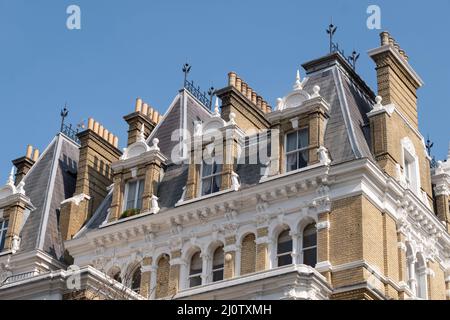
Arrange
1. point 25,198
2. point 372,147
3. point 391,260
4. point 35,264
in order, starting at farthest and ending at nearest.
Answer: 1. point 25,198
2. point 35,264
3. point 372,147
4. point 391,260

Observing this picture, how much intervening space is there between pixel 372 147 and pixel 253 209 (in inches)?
189

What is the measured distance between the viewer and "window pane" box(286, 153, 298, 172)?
1390 inches

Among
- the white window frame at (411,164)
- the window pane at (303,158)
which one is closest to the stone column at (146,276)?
the window pane at (303,158)

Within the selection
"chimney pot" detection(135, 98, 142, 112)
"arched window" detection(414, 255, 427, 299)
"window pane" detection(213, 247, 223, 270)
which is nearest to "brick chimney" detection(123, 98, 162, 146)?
"chimney pot" detection(135, 98, 142, 112)

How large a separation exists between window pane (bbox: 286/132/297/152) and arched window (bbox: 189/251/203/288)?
5010 millimetres

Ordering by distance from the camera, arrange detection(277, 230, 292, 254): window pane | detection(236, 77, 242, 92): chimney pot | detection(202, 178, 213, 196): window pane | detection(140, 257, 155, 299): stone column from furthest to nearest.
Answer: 1. detection(236, 77, 242, 92): chimney pot
2. detection(202, 178, 213, 196): window pane
3. detection(140, 257, 155, 299): stone column
4. detection(277, 230, 292, 254): window pane

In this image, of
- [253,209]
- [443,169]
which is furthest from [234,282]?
[443,169]

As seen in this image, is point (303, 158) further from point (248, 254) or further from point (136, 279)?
point (136, 279)

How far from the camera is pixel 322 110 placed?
1409 inches

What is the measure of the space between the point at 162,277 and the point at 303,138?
7174 millimetres

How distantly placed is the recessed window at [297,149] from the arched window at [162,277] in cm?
570

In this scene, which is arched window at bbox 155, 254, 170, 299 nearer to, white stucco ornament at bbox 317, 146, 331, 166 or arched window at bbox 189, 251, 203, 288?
arched window at bbox 189, 251, 203, 288
